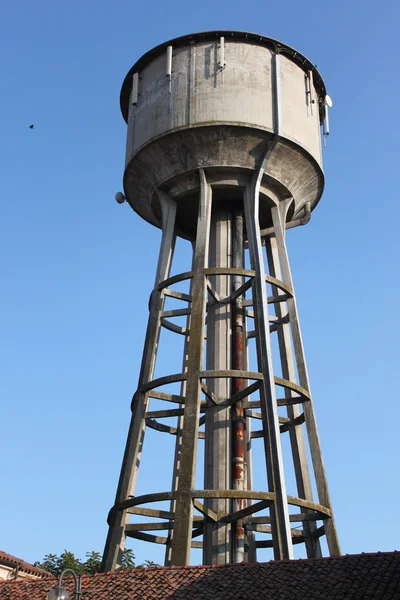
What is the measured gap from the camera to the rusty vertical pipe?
2045 cm

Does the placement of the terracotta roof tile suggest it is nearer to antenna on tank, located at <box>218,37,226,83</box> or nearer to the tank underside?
the tank underside

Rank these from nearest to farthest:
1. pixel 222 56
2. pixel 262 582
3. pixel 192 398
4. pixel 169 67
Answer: pixel 262 582 < pixel 192 398 < pixel 222 56 < pixel 169 67

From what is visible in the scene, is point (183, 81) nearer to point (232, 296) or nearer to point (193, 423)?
point (232, 296)

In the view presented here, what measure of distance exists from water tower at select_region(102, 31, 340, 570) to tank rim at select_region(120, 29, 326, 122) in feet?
0.11

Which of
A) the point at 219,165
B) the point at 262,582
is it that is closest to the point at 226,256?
the point at 219,165

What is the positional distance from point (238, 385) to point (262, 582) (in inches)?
244

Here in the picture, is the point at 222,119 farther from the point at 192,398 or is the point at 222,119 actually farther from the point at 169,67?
the point at 192,398

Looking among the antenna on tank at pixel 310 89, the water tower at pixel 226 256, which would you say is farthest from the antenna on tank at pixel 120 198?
the antenna on tank at pixel 310 89

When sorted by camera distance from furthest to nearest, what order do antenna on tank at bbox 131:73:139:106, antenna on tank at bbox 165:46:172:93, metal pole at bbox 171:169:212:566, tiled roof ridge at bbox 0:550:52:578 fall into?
tiled roof ridge at bbox 0:550:52:578 < antenna on tank at bbox 131:73:139:106 < antenna on tank at bbox 165:46:172:93 < metal pole at bbox 171:169:212:566

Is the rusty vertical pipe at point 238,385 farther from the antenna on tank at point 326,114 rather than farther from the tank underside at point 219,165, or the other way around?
the antenna on tank at point 326,114

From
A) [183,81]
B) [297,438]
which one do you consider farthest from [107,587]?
[183,81]

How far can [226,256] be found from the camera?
23172 mm

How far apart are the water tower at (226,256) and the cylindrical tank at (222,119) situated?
1.3 inches

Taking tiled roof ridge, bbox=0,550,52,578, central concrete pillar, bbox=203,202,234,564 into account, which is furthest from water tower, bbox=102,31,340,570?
tiled roof ridge, bbox=0,550,52,578
